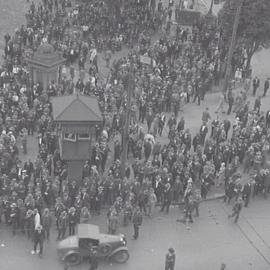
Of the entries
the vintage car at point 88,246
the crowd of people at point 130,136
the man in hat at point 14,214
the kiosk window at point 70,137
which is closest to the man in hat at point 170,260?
the vintage car at point 88,246

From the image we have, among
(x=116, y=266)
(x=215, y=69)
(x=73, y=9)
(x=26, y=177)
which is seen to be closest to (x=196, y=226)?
(x=116, y=266)

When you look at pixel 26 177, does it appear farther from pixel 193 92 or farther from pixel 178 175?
pixel 193 92

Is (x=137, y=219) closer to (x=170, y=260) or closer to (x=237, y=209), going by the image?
(x=170, y=260)

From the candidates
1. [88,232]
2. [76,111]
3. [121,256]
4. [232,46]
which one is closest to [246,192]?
[121,256]

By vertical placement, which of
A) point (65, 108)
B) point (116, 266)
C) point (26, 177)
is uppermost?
point (65, 108)

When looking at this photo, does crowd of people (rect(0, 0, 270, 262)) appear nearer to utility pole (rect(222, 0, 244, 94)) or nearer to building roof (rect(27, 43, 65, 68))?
utility pole (rect(222, 0, 244, 94))

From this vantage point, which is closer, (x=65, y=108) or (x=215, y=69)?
(x=65, y=108)
